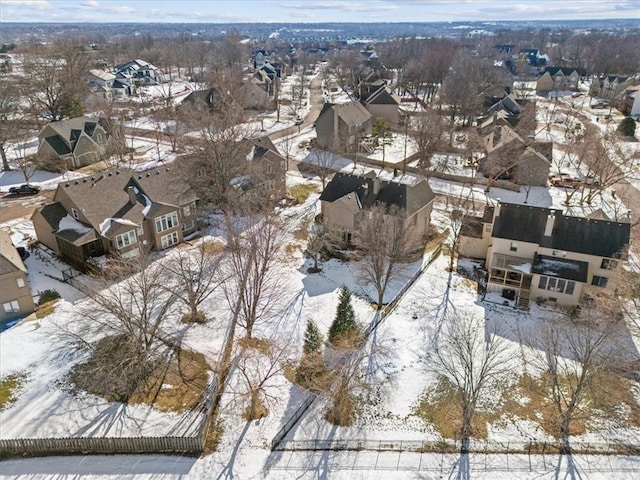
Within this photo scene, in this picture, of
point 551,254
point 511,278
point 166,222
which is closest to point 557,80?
point 551,254

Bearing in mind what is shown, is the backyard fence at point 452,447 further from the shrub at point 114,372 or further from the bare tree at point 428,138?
the bare tree at point 428,138

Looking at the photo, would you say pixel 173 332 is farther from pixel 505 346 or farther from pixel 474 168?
pixel 474 168

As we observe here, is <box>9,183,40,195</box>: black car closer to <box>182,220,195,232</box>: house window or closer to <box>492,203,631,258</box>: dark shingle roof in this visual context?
<box>182,220,195,232</box>: house window

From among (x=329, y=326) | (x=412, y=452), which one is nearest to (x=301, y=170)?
(x=329, y=326)

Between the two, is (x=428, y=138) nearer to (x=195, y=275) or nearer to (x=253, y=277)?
(x=195, y=275)

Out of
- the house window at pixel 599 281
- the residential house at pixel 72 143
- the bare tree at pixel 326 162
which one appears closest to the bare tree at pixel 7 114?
the residential house at pixel 72 143

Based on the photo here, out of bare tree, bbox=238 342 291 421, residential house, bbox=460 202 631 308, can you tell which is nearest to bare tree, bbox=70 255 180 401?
bare tree, bbox=238 342 291 421

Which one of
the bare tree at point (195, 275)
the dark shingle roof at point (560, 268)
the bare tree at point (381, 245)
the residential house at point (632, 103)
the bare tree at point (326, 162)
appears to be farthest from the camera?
the residential house at point (632, 103)
